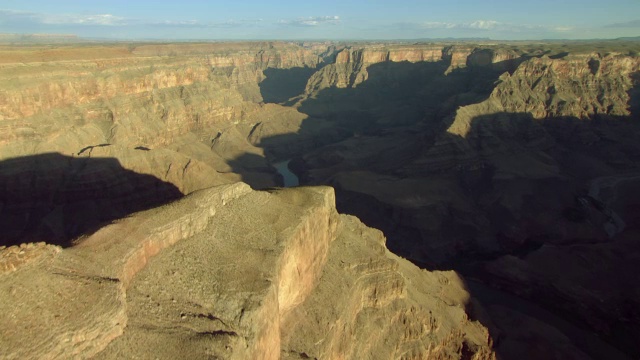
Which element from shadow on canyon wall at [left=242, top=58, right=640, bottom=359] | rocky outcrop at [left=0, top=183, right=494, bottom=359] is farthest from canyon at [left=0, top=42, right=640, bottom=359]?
shadow on canyon wall at [left=242, top=58, right=640, bottom=359]

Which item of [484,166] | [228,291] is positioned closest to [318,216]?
[228,291]

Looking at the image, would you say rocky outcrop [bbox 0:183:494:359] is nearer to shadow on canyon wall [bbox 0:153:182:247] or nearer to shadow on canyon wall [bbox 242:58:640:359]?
shadow on canyon wall [bbox 242:58:640:359]

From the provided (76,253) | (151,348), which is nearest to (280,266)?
(151,348)

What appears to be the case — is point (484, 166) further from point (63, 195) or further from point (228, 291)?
point (228, 291)

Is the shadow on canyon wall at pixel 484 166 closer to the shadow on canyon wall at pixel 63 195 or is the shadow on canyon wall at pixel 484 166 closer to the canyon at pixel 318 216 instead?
the canyon at pixel 318 216

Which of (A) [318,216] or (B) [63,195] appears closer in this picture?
(A) [318,216]

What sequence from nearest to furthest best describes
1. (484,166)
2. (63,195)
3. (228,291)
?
1. (228,291)
2. (63,195)
3. (484,166)

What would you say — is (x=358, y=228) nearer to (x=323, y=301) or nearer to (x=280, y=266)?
(x=323, y=301)
